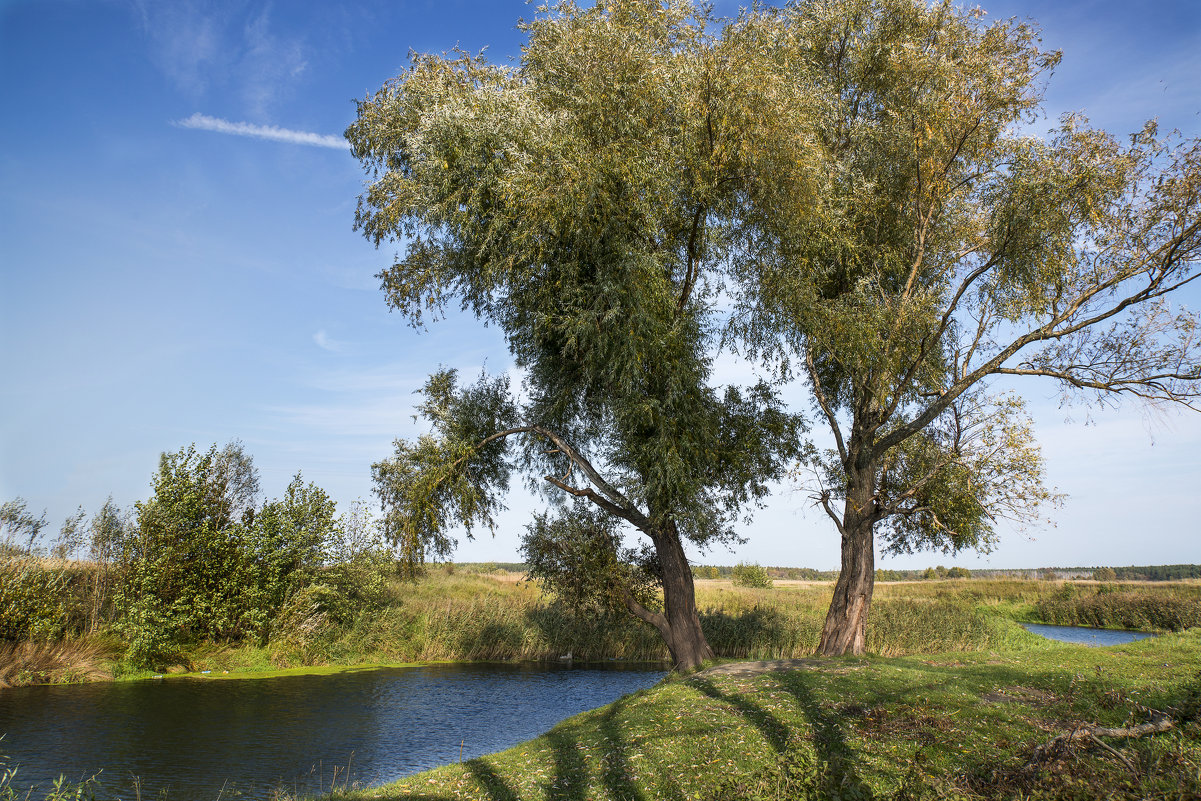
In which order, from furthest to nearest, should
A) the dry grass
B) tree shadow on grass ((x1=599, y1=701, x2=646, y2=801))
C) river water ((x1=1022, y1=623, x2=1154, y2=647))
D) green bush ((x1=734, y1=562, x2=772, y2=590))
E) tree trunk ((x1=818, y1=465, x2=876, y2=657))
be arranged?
green bush ((x1=734, y1=562, x2=772, y2=590))
river water ((x1=1022, y1=623, x2=1154, y2=647))
the dry grass
tree trunk ((x1=818, y1=465, x2=876, y2=657))
tree shadow on grass ((x1=599, y1=701, x2=646, y2=801))

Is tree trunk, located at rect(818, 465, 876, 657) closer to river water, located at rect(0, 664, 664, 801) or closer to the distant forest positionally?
river water, located at rect(0, 664, 664, 801)

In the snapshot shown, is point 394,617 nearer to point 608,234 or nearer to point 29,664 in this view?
point 29,664

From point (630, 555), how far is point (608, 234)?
8.49 meters

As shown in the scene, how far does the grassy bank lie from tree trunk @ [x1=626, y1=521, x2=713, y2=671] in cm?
428

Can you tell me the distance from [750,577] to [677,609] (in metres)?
33.0

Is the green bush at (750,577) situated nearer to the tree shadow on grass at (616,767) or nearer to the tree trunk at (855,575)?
the tree trunk at (855,575)

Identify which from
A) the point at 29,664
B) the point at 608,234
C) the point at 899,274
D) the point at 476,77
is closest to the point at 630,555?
the point at 608,234

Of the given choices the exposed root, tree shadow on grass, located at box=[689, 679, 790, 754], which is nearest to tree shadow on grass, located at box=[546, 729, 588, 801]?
tree shadow on grass, located at box=[689, 679, 790, 754]

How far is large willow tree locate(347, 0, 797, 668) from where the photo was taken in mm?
13594

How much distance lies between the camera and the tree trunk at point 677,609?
16000 millimetres

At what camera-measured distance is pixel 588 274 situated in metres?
14.6

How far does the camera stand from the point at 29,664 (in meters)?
18.1

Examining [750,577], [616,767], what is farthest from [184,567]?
[750,577]

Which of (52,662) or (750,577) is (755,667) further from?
(750,577)
